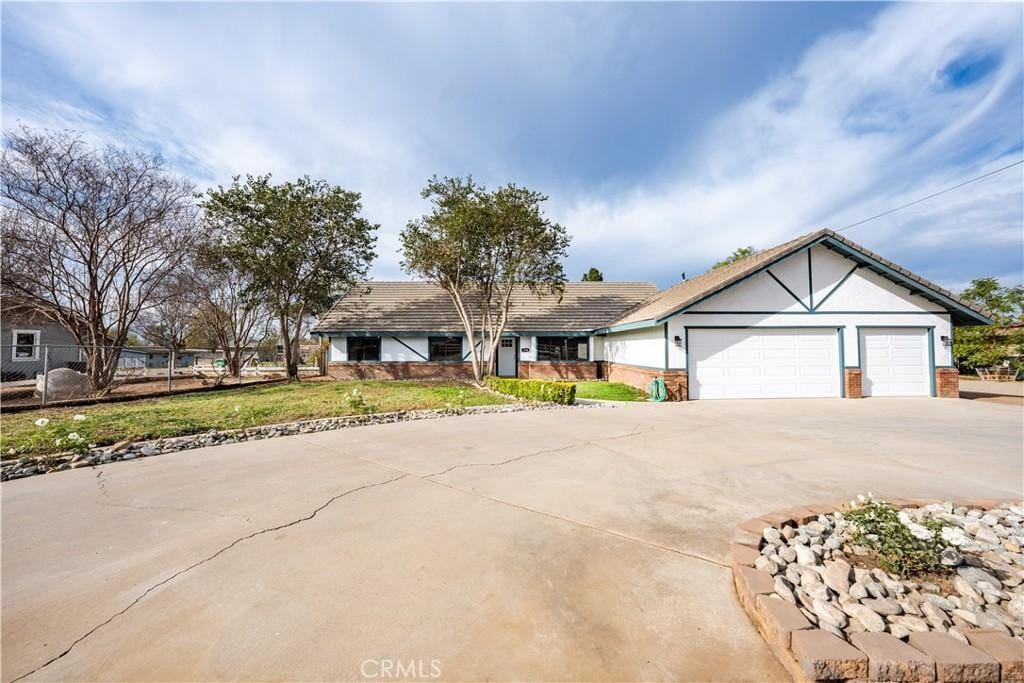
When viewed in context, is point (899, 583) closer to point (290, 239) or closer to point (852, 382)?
point (852, 382)

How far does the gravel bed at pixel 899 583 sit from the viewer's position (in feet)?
6.91

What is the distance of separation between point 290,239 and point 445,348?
8.55m

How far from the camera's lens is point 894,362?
12836 mm

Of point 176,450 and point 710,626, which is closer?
point 710,626

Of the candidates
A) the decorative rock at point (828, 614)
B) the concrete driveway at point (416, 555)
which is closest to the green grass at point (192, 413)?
the concrete driveway at point (416, 555)

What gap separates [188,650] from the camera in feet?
6.86

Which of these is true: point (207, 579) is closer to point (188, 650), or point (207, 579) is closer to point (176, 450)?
point (188, 650)

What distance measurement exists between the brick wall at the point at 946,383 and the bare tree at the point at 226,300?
88.4 ft

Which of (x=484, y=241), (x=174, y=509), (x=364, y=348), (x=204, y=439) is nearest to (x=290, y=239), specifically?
(x=364, y=348)

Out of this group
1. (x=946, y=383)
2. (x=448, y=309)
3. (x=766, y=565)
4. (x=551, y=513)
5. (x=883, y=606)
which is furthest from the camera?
(x=448, y=309)

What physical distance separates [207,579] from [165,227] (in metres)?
14.9

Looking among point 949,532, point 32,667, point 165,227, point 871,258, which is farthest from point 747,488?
point 165,227

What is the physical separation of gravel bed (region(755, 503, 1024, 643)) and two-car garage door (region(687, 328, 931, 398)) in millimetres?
9769

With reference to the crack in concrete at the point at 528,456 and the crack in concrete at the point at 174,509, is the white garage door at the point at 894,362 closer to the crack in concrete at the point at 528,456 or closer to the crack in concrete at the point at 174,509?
the crack in concrete at the point at 528,456
